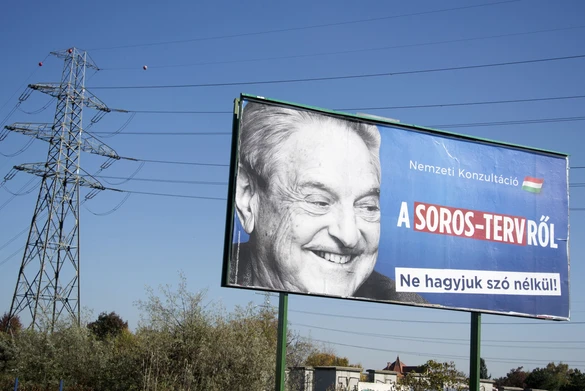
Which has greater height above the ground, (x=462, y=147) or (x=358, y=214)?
(x=462, y=147)

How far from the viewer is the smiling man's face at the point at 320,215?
13.1m

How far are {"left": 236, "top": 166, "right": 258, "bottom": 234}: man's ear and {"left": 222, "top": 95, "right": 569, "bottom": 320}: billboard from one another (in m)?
0.02

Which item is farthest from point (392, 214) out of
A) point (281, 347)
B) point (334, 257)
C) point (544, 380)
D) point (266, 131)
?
point (544, 380)

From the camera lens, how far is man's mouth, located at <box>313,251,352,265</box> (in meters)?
13.5

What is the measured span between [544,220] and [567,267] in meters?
1.17

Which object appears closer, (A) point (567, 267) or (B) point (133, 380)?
(A) point (567, 267)

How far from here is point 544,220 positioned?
15.6m

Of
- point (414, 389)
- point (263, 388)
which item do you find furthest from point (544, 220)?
point (414, 389)

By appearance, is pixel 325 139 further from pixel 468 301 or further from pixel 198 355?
pixel 198 355

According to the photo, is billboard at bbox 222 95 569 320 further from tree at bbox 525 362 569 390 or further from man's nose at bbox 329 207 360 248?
tree at bbox 525 362 569 390

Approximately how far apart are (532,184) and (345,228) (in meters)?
4.67

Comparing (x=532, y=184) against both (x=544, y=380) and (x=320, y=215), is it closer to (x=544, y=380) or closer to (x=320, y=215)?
(x=320, y=215)

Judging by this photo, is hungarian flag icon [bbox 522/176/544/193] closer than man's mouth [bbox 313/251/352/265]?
No

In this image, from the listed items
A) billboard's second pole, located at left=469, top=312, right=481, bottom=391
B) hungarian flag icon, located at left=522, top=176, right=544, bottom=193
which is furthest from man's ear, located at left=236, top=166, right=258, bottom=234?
hungarian flag icon, located at left=522, top=176, right=544, bottom=193
